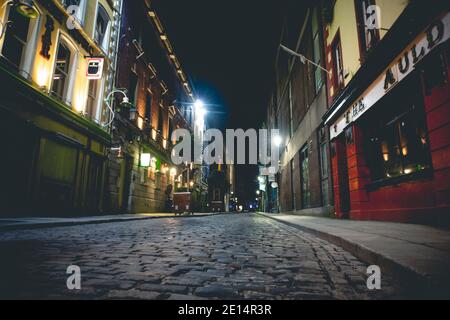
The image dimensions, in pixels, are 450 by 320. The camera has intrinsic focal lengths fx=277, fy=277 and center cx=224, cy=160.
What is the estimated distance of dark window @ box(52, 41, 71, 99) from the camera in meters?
Answer: 11.5

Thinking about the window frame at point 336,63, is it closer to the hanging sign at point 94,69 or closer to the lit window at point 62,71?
the hanging sign at point 94,69

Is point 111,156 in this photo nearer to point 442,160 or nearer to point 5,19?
point 5,19

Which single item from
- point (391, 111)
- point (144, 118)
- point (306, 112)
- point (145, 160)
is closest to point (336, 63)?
point (391, 111)

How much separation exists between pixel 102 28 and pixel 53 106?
6.99 m

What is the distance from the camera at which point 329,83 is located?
41.0 ft

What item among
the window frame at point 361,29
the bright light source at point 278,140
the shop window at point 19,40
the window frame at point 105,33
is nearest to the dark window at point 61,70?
the shop window at point 19,40

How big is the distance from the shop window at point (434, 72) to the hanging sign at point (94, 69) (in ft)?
40.2

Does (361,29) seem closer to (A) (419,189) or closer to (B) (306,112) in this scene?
(A) (419,189)

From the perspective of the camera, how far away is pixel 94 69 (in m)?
12.7

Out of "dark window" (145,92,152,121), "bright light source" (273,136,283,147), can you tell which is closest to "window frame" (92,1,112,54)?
"dark window" (145,92,152,121)

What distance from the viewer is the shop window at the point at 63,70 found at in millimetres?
11484

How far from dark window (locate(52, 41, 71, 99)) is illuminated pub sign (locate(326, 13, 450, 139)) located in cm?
1142

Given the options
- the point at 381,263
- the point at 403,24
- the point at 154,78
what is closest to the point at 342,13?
the point at 403,24

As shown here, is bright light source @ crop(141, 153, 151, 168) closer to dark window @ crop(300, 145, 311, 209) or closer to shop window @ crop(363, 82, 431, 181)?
dark window @ crop(300, 145, 311, 209)
